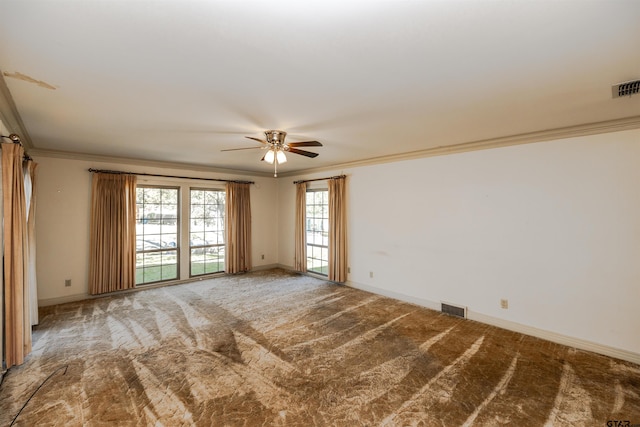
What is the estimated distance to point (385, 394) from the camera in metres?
2.43

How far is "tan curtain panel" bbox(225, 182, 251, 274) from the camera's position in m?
6.58

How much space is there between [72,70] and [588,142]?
198 inches

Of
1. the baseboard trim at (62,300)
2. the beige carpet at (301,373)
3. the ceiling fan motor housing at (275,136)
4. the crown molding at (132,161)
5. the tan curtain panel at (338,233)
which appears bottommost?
the beige carpet at (301,373)

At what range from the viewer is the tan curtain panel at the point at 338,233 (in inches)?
227

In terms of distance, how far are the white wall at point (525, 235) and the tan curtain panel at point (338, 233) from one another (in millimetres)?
730

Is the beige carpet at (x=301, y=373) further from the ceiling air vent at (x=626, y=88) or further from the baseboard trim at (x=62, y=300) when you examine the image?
the ceiling air vent at (x=626, y=88)

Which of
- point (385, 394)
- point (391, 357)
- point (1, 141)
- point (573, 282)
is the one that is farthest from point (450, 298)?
point (1, 141)

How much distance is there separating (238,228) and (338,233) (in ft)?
8.37

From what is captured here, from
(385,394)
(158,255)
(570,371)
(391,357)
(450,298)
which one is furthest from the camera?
(158,255)

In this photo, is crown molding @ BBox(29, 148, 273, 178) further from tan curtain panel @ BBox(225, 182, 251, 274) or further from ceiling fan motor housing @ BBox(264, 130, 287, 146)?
ceiling fan motor housing @ BBox(264, 130, 287, 146)

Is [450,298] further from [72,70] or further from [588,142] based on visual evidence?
[72,70]

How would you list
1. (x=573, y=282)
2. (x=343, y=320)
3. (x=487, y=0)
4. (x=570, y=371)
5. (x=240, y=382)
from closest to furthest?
(x=487, y=0) → (x=240, y=382) → (x=570, y=371) → (x=573, y=282) → (x=343, y=320)

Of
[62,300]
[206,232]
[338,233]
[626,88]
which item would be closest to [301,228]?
[338,233]

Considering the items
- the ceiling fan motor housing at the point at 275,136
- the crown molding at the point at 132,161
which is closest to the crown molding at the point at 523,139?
the ceiling fan motor housing at the point at 275,136
